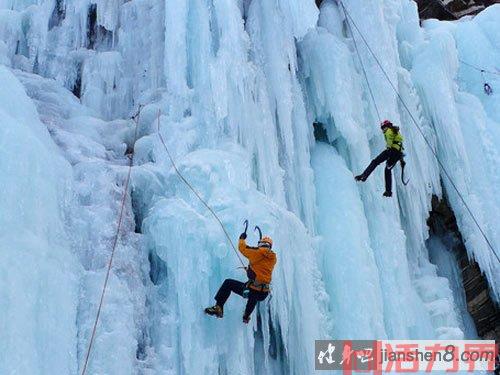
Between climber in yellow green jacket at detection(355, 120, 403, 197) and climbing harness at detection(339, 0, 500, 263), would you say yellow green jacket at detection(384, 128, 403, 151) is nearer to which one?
climber in yellow green jacket at detection(355, 120, 403, 197)

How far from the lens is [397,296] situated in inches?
284

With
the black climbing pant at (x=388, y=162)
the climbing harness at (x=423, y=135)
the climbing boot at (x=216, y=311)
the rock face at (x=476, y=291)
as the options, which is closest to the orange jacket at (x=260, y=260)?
the climbing boot at (x=216, y=311)

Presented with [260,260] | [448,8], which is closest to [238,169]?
[260,260]

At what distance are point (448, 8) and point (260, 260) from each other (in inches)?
526

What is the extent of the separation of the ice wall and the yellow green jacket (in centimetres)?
69

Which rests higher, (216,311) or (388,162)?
(388,162)

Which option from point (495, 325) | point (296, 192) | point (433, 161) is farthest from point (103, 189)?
point (495, 325)

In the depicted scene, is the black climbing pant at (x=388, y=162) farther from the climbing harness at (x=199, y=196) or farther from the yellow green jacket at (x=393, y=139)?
the climbing harness at (x=199, y=196)

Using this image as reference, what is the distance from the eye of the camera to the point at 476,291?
9375 mm

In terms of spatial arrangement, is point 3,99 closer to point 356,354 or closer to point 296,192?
point 296,192

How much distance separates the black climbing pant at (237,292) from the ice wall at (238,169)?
21 cm

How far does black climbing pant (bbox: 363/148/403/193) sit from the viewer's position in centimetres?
741

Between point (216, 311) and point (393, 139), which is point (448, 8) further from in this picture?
point (216, 311)

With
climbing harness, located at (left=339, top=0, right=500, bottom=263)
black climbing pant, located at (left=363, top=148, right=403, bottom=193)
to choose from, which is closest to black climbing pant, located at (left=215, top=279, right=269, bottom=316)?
black climbing pant, located at (left=363, top=148, right=403, bottom=193)
